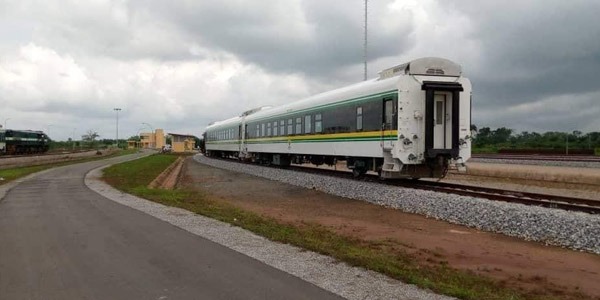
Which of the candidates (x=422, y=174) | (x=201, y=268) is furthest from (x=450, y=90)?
(x=201, y=268)

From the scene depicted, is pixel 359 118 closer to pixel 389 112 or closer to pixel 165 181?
pixel 389 112

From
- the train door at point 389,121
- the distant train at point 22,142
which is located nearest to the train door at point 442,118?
the train door at point 389,121

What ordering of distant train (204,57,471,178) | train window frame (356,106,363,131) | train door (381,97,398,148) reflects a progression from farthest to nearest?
train window frame (356,106,363,131), train door (381,97,398,148), distant train (204,57,471,178)

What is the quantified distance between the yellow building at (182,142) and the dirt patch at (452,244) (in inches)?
3223

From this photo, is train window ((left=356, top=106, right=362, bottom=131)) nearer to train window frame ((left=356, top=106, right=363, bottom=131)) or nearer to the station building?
train window frame ((left=356, top=106, right=363, bottom=131))

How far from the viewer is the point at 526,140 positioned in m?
102

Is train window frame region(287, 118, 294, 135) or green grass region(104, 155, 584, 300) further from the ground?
train window frame region(287, 118, 294, 135)

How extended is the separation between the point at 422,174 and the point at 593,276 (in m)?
9.60

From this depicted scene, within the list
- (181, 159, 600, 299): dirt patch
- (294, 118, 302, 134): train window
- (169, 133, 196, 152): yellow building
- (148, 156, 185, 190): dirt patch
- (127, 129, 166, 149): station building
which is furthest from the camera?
(127, 129, 166, 149): station building

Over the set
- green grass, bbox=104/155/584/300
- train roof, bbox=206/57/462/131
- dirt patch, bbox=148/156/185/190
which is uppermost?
train roof, bbox=206/57/462/131

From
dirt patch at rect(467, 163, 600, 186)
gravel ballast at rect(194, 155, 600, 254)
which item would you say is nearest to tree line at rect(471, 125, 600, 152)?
dirt patch at rect(467, 163, 600, 186)

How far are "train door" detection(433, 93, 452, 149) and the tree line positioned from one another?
6687cm

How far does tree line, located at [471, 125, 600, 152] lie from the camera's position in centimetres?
8375

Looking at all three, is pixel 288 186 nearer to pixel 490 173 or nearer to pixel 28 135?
pixel 490 173
